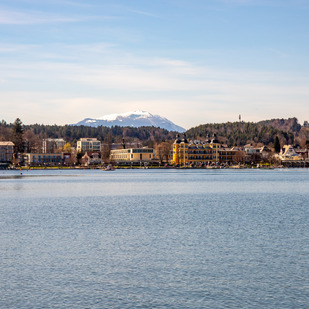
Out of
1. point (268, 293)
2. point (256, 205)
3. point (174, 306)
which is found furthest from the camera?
point (256, 205)

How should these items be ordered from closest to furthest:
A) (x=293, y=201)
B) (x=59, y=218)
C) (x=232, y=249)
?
(x=232, y=249) < (x=59, y=218) < (x=293, y=201)

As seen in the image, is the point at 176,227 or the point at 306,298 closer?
the point at 306,298

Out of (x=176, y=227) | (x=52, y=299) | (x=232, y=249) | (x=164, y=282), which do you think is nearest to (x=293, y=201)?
(x=176, y=227)

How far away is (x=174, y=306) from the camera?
18531mm

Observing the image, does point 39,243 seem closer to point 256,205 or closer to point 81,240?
point 81,240

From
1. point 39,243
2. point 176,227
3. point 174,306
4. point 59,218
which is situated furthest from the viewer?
point 59,218

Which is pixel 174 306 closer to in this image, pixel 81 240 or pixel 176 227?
pixel 81 240

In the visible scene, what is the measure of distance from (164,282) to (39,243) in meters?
11.2

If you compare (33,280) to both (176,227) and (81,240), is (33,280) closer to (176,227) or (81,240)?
(81,240)

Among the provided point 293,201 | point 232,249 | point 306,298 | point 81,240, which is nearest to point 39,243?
point 81,240

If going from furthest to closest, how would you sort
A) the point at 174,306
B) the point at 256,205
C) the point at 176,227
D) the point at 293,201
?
1. the point at 293,201
2. the point at 256,205
3. the point at 176,227
4. the point at 174,306

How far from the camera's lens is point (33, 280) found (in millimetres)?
22047

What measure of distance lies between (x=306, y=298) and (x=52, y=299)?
9.30m

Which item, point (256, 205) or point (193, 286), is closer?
point (193, 286)
